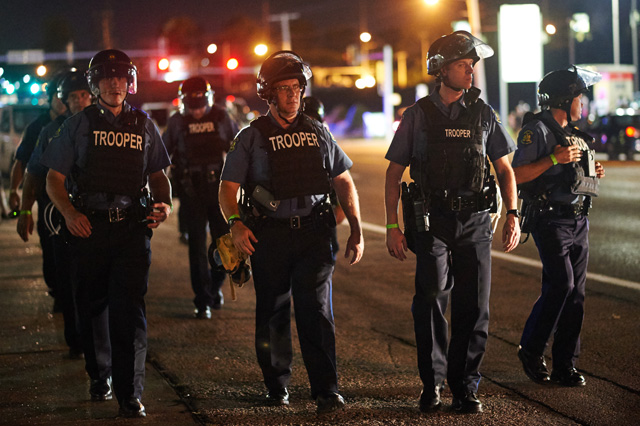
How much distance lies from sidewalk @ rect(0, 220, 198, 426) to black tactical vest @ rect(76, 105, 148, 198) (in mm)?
1321

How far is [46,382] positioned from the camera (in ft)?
19.8

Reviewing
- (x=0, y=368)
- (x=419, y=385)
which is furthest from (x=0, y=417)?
(x=419, y=385)

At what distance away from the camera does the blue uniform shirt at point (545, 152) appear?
5848mm

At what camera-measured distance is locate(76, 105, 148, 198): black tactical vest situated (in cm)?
520

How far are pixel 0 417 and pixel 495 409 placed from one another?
292 centimetres

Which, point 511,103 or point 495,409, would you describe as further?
point 511,103

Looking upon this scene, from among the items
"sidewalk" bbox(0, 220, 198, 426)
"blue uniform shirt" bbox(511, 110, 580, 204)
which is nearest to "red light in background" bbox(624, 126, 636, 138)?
"sidewalk" bbox(0, 220, 198, 426)

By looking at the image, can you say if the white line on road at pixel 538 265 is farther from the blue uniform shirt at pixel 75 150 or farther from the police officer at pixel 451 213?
the blue uniform shirt at pixel 75 150

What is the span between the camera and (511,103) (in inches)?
4274

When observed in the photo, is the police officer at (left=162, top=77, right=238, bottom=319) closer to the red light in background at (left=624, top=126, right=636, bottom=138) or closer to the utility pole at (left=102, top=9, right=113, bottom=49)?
the red light in background at (left=624, top=126, right=636, bottom=138)

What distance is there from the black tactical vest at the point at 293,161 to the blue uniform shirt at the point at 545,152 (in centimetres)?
144

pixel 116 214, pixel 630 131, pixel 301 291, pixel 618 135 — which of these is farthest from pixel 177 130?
pixel 618 135

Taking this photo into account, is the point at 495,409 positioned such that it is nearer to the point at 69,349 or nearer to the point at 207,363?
the point at 207,363

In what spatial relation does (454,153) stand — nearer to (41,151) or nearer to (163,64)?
(41,151)
